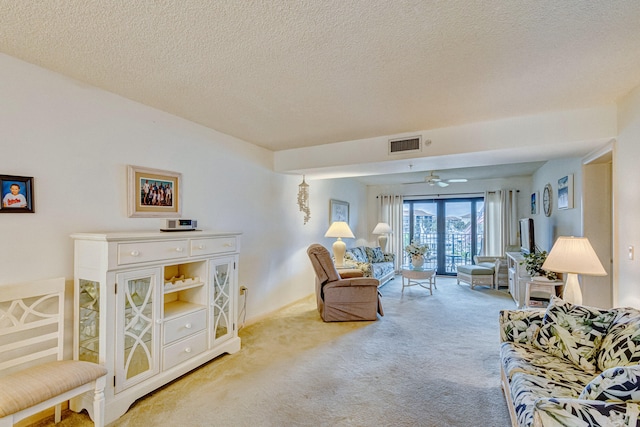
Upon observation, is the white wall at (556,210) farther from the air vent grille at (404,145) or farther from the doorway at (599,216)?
the air vent grille at (404,145)

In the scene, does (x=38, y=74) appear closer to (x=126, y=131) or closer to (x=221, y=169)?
(x=126, y=131)

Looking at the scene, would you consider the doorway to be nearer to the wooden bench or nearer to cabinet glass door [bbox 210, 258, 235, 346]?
cabinet glass door [bbox 210, 258, 235, 346]

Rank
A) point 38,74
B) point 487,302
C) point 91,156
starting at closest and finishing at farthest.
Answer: point 38,74, point 91,156, point 487,302

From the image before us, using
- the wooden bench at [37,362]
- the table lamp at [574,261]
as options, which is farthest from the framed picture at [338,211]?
the wooden bench at [37,362]

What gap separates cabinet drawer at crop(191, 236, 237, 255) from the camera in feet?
9.05

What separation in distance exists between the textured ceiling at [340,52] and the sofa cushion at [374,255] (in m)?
4.24

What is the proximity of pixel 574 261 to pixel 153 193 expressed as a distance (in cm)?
361

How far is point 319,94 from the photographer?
256 cm

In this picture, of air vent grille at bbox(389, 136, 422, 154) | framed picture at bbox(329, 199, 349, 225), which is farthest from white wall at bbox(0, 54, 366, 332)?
framed picture at bbox(329, 199, 349, 225)

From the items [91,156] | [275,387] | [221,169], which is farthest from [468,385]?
[91,156]

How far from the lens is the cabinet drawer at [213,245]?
2758 mm

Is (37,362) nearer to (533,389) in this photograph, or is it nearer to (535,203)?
(533,389)

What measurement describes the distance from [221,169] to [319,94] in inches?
64.7

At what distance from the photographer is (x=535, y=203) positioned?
6184 millimetres
